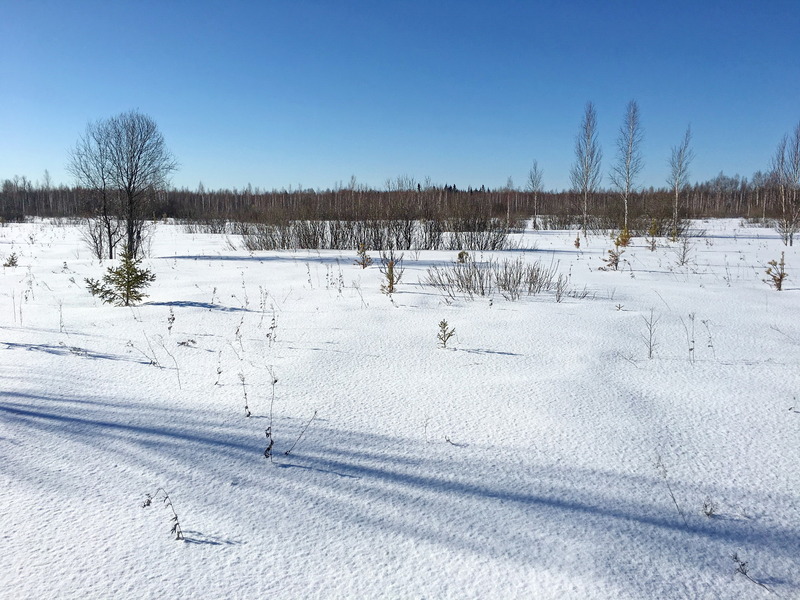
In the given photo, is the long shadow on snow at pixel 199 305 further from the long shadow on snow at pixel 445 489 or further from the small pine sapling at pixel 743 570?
the small pine sapling at pixel 743 570

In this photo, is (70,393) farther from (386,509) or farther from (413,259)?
(413,259)

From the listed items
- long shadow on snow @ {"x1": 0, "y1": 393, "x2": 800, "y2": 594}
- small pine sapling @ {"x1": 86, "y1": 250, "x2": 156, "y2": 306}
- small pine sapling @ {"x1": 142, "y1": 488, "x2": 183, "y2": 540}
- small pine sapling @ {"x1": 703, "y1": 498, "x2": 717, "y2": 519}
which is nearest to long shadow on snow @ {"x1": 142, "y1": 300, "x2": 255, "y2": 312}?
small pine sapling @ {"x1": 86, "y1": 250, "x2": 156, "y2": 306}

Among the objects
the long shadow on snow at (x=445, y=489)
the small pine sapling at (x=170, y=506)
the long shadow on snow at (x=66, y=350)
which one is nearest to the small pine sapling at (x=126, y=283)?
the long shadow on snow at (x=66, y=350)

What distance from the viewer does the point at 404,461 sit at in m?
2.20

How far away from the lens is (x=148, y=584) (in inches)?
57.0

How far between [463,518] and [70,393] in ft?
8.25

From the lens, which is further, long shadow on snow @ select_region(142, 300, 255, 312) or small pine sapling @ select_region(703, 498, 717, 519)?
long shadow on snow @ select_region(142, 300, 255, 312)

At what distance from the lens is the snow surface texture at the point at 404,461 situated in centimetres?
151

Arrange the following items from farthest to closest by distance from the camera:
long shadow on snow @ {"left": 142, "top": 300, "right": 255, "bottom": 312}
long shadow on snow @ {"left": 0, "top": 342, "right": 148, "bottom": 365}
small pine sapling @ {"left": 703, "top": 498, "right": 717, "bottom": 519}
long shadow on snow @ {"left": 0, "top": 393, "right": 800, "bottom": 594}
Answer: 1. long shadow on snow @ {"left": 142, "top": 300, "right": 255, "bottom": 312}
2. long shadow on snow @ {"left": 0, "top": 342, "right": 148, "bottom": 365}
3. small pine sapling @ {"left": 703, "top": 498, "right": 717, "bottom": 519}
4. long shadow on snow @ {"left": 0, "top": 393, "right": 800, "bottom": 594}

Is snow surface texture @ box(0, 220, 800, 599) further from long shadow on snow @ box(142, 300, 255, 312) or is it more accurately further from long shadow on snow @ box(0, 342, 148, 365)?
long shadow on snow @ box(142, 300, 255, 312)

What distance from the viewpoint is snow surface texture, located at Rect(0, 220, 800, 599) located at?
151 cm

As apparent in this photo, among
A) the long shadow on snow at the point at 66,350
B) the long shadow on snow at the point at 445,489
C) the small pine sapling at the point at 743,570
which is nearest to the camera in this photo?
the small pine sapling at the point at 743,570

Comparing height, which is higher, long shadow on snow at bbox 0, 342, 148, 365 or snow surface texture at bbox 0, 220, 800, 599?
long shadow on snow at bbox 0, 342, 148, 365

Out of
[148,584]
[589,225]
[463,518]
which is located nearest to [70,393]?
[148,584]
